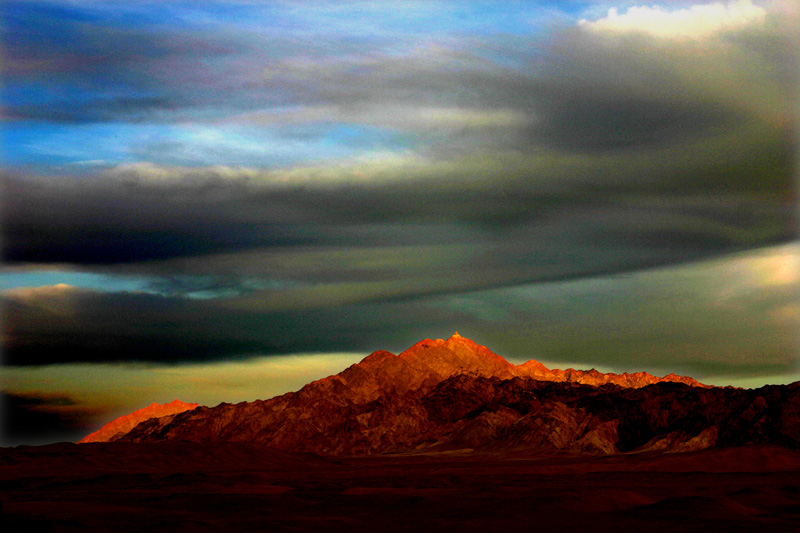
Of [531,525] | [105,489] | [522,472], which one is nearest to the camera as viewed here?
[531,525]

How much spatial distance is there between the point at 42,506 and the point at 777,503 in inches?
2668

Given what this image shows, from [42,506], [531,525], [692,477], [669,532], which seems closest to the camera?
[669,532]

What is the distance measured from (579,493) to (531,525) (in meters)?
23.3

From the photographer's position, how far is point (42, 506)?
87375 millimetres

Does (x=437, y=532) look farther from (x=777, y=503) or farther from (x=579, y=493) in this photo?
(x=777, y=503)

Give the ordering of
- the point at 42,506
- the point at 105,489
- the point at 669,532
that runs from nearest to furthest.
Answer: the point at 669,532
the point at 42,506
the point at 105,489

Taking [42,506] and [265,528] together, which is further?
[42,506]

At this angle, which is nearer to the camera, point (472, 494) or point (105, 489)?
point (472, 494)

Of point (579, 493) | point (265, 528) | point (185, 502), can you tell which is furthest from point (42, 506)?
point (579, 493)

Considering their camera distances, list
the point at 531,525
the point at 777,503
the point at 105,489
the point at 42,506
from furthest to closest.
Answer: the point at 105,489 → the point at 777,503 → the point at 42,506 → the point at 531,525

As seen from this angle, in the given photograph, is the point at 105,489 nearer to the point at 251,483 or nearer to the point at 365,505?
the point at 251,483

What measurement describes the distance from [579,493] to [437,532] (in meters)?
30.4

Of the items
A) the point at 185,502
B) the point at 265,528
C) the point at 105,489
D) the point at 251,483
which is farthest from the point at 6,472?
the point at 265,528

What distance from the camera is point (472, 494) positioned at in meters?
102
